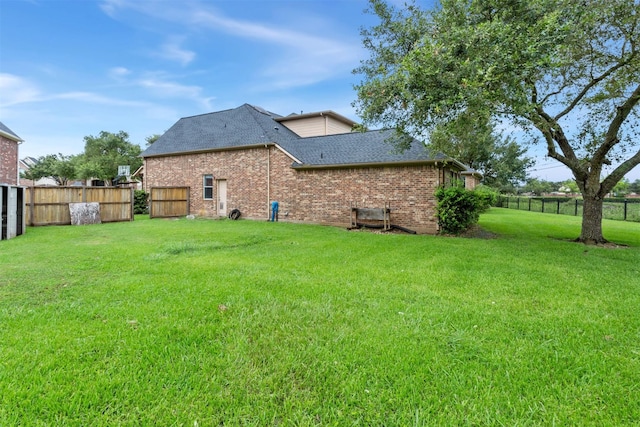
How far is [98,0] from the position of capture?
10641mm

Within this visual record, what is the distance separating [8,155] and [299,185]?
62.4ft

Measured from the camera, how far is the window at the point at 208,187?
1697 cm

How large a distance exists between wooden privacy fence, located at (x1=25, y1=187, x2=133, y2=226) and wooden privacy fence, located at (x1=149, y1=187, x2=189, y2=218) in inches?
63.4

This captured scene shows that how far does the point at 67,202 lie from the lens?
42.3 ft

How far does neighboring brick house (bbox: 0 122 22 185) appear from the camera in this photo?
59.9 ft

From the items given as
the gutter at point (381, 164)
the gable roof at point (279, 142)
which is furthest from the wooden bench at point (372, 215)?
the gable roof at point (279, 142)

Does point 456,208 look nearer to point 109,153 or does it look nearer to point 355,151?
point 355,151

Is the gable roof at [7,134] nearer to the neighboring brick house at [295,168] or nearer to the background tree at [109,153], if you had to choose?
the neighboring brick house at [295,168]

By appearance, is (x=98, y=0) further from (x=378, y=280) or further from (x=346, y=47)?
(x=378, y=280)

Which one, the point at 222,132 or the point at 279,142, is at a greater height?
the point at 222,132

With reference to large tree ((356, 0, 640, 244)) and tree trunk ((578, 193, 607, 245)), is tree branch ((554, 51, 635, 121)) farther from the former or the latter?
tree trunk ((578, 193, 607, 245))

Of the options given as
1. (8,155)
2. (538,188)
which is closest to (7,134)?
(8,155)

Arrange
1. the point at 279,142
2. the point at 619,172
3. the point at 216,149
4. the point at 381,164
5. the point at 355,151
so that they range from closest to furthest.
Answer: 1. the point at 619,172
2. the point at 381,164
3. the point at 355,151
4. the point at 279,142
5. the point at 216,149

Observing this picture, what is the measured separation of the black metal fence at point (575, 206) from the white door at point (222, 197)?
24164 millimetres
